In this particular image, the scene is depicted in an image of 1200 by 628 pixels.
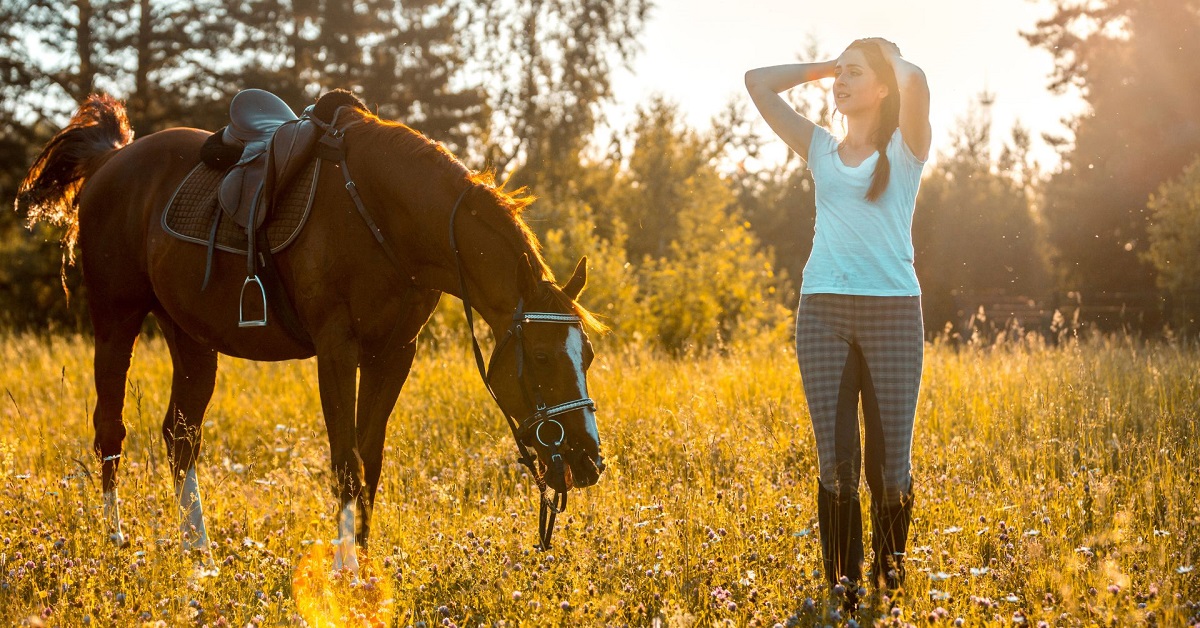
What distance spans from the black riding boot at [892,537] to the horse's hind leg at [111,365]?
402 centimetres

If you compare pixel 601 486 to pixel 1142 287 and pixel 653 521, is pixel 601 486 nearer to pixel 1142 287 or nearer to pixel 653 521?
pixel 653 521

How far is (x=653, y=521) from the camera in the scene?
14.3 feet

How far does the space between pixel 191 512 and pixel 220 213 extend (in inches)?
60.3

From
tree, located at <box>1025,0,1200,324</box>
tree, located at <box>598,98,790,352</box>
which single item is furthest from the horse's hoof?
tree, located at <box>1025,0,1200,324</box>

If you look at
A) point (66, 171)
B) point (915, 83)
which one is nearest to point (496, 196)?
point (915, 83)

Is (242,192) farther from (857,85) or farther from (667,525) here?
(857,85)

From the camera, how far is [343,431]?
4113 millimetres

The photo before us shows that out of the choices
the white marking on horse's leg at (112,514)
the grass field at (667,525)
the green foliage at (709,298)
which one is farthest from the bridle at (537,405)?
the green foliage at (709,298)

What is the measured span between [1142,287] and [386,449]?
948 inches

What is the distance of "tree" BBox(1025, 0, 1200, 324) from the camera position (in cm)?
2422

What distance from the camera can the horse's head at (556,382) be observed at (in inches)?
141

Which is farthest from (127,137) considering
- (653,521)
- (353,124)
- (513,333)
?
(653,521)

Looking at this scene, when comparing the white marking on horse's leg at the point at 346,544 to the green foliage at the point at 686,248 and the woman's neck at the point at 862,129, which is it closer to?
the woman's neck at the point at 862,129

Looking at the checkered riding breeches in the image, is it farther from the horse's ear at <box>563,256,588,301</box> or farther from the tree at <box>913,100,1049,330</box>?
the tree at <box>913,100,1049,330</box>
